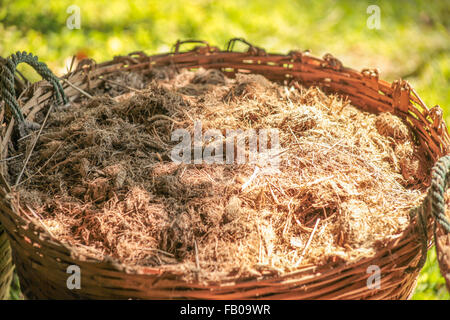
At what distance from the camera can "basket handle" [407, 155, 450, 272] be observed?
1.07 meters

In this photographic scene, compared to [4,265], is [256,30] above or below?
above

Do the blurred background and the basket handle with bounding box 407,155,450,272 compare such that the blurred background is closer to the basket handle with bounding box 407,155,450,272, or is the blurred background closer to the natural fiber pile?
the natural fiber pile

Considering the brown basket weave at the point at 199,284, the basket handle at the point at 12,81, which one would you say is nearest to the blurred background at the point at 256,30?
the basket handle at the point at 12,81

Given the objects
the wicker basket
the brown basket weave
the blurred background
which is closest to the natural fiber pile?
the brown basket weave

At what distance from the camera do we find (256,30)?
3.99 m

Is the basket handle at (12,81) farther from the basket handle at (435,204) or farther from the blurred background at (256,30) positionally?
the blurred background at (256,30)

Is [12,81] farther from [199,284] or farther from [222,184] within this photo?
[199,284]

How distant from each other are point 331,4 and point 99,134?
141 inches

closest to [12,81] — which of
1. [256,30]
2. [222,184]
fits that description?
[222,184]

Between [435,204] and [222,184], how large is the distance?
0.60 m

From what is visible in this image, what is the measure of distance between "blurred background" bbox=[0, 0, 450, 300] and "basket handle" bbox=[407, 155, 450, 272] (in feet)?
6.80

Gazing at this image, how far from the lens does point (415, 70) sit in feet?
11.6
